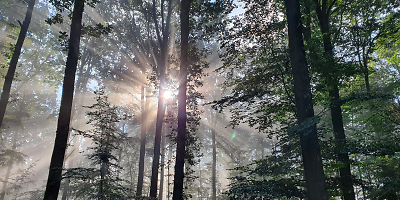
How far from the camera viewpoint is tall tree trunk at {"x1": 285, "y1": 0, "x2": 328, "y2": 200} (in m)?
5.93

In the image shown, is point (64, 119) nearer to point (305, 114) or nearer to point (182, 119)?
point (182, 119)

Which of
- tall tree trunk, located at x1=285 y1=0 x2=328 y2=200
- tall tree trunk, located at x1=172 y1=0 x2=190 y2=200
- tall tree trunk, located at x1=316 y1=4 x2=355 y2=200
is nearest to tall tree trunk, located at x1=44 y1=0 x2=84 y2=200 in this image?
tall tree trunk, located at x1=172 y1=0 x2=190 y2=200

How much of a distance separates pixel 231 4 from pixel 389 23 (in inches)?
267

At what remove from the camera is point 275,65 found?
7.76 metres

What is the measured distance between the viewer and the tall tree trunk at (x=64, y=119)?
6090 millimetres

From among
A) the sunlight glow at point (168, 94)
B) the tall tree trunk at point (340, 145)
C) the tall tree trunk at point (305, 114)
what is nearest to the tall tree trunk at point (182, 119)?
the tall tree trunk at point (305, 114)

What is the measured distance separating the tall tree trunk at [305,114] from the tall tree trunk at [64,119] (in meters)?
6.92

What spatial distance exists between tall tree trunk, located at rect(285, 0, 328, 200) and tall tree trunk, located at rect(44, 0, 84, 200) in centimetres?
692

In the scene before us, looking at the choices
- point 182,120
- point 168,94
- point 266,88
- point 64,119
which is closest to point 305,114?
point 266,88

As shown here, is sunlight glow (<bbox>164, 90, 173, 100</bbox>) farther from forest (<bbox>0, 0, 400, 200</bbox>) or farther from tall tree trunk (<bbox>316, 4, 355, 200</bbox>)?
tall tree trunk (<bbox>316, 4, 355, 200</bbox>)

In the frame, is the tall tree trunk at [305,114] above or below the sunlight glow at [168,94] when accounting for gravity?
below

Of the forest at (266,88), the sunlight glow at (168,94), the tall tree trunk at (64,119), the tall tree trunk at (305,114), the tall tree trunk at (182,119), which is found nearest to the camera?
the tall tree trunk at (305,114)

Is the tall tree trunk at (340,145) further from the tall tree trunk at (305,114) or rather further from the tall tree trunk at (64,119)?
the tall tree trunk at (64,119)

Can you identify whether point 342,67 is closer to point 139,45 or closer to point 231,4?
point 231,4
